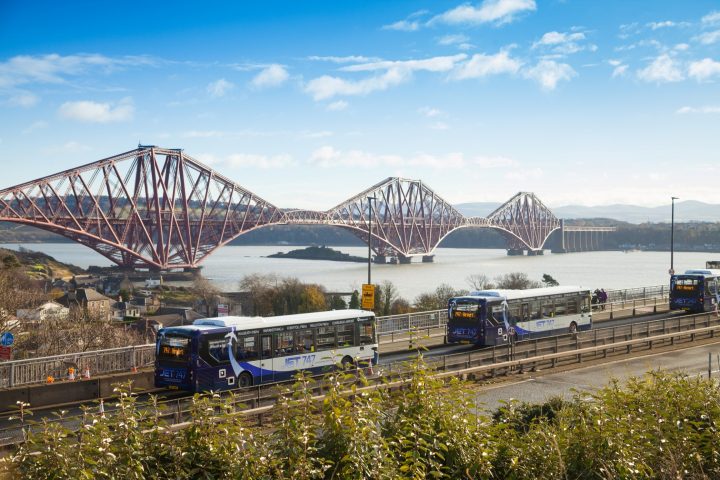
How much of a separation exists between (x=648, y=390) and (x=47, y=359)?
17368 mm

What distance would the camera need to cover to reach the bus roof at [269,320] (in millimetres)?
22016

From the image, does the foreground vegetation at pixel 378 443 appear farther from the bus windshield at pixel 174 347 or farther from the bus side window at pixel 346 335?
the bus side window at pixel 346 335

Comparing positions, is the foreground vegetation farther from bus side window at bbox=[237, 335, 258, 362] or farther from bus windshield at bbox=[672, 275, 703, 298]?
bus windshield at bbox=[672, 275, 703, 298]

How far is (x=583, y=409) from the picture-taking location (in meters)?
10.2

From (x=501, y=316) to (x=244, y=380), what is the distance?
1242 centimetres

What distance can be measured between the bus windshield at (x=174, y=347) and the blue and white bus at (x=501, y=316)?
13.0 m

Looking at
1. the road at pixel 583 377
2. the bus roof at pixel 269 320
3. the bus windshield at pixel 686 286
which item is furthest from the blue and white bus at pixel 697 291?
the bus roof at pixel 269 320

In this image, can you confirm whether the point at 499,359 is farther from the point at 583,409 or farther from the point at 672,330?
the point at 583,409

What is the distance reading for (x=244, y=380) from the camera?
72.4 ft

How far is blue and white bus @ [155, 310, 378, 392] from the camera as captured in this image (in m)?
21.2

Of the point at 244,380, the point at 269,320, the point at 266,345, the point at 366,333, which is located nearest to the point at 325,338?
the point at 366,333

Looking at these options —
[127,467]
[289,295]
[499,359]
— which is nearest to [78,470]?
[127,467]

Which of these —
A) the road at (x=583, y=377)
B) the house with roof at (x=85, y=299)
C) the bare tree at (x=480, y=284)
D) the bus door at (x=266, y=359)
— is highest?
the bus door at (x=266, y=359)

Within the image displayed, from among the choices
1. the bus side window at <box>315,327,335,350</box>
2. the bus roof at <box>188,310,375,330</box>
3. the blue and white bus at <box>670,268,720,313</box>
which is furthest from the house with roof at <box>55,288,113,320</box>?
the bus side window at <box>315,327,335,350</box>
